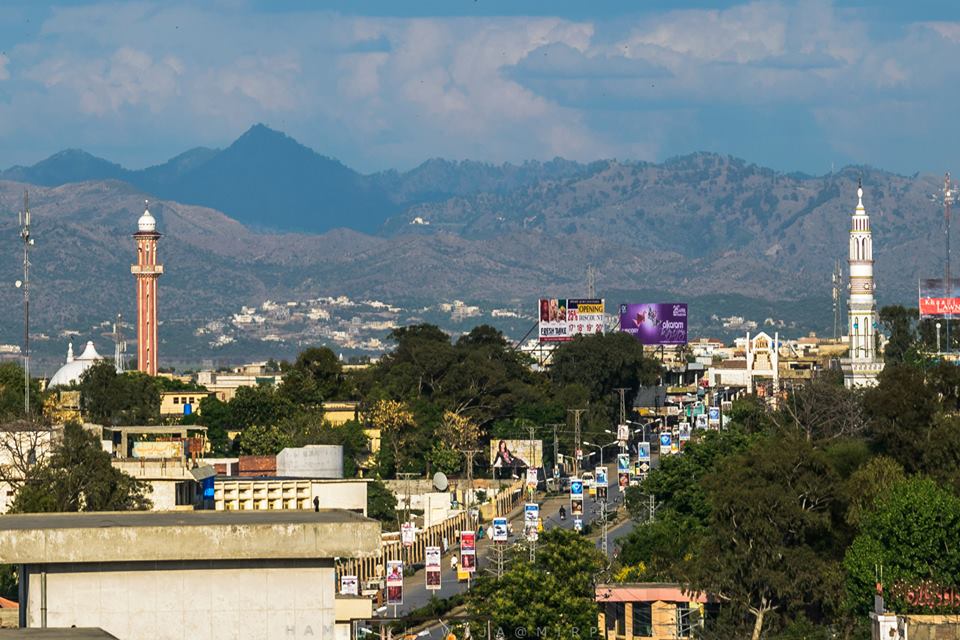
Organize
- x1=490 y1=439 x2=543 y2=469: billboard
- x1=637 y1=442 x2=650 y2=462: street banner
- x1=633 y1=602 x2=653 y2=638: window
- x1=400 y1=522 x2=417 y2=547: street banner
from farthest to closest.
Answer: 1. x1=490 y1=439 x2=543 y2=469: billboard
2. x1=637 y1=442 x2=650 y2=462: street banner
3. x1=400 y1=522 x2=417 y2=547: street banner
4. x1=633 y1=602 x2=653 y2=638: window

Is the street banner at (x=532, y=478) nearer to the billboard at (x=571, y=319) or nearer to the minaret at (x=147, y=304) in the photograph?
the billboard at (x=571, y=319)

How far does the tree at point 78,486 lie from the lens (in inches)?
2471

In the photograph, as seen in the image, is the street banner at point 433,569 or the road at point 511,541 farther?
the road at point 511,541

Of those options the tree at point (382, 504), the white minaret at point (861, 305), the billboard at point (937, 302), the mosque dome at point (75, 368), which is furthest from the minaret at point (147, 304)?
the tree at point (382, 504)

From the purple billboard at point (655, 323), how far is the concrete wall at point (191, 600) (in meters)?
157

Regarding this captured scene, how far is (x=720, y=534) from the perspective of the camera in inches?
2247

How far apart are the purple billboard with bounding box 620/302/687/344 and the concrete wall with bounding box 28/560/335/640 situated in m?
157

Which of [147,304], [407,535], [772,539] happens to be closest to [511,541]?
[407,535]

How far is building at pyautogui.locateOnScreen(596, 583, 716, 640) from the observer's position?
186 ft

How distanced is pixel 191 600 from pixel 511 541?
206ft

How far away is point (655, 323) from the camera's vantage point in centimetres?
18312

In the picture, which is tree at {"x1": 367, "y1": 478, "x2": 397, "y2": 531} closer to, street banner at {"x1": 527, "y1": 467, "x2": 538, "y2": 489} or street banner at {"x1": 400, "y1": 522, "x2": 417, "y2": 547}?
street banner at {"x1": 400, "y1": 522, "x2": 417, "y2": 547}

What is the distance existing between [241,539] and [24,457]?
5418 cm

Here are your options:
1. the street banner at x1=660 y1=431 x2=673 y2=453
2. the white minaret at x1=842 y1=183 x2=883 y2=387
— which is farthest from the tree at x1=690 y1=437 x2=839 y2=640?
the white minaret at x1=842 y1=183 x2=883 y2=387
